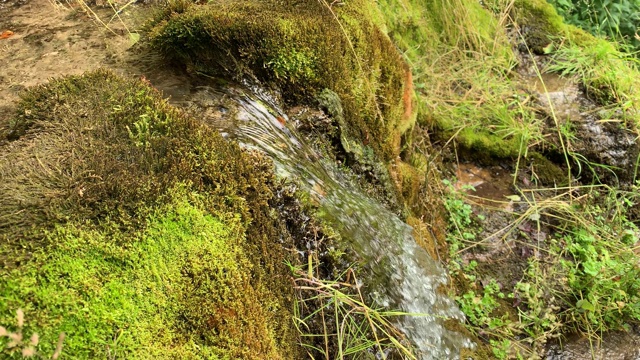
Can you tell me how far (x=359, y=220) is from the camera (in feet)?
7.02

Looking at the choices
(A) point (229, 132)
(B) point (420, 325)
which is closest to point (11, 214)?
(A) point (229, 132)

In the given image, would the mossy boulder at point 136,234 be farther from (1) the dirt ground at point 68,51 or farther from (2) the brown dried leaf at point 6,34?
(2) the brown dried leaf at point 6,34

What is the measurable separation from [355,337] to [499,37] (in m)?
4.16

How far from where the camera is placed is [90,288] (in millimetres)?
1168

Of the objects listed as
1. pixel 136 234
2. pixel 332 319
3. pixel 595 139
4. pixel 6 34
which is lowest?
pixel 595 139

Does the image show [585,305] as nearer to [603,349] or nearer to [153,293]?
[603,349]

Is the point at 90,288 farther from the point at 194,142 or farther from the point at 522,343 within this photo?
the point at 522,343

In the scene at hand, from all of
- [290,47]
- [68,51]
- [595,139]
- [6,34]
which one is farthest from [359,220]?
[595,139]

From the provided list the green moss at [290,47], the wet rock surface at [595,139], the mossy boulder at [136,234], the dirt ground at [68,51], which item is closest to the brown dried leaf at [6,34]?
the dirt ground at [68,51]

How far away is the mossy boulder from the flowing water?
11.0 inches

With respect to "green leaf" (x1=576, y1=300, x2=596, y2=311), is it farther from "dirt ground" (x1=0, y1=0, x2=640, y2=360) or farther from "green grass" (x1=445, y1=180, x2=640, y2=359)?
"dirt ground" (x1=0, y1=0, x2=640, y2=360)

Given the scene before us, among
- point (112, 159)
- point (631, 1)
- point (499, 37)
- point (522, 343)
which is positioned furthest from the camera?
point (631, 1)

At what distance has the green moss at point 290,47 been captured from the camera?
235 centimetres

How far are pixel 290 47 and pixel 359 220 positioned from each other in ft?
3.33
